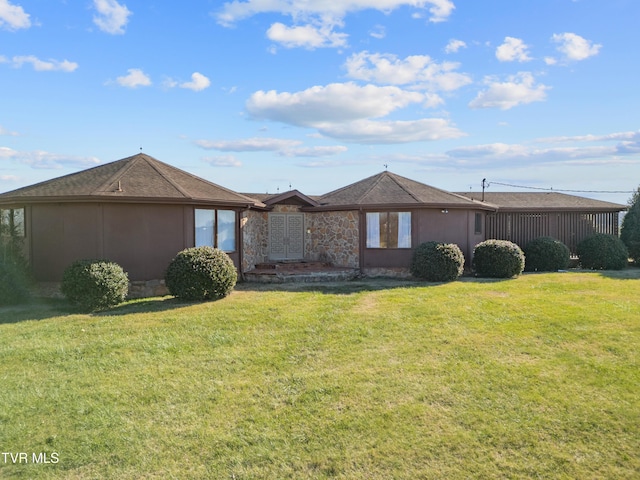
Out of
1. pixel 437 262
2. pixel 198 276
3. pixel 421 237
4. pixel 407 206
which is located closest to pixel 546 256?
pixel 421 237

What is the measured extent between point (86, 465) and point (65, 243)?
9.62 metres

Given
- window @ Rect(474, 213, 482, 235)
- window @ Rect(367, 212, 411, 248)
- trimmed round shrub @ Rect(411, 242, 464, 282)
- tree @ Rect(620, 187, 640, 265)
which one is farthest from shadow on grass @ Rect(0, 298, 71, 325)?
tree @ Rect(620, 187, 640, 265)

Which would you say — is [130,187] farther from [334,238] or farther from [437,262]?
[437,262]

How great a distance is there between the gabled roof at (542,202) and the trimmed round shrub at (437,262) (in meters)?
5.93

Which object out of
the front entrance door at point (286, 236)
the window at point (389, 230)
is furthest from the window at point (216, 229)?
the window at point (389, 230)

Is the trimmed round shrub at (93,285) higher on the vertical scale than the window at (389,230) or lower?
lower

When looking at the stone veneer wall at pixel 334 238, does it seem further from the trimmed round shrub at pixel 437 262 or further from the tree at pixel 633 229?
the tree at pixel 633 229

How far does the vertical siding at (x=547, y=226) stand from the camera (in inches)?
789

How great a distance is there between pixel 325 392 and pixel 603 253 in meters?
17.2

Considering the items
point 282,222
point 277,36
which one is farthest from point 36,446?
point 282,222

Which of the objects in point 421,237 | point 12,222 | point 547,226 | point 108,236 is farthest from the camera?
point 547,226

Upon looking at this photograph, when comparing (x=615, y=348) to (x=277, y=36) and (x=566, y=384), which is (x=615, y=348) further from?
(x=277, y=36)

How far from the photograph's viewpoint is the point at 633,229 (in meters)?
20.7

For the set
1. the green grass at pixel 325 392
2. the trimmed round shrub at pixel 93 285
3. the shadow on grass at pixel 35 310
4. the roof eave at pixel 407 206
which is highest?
the roof eave at pixel 407 206
